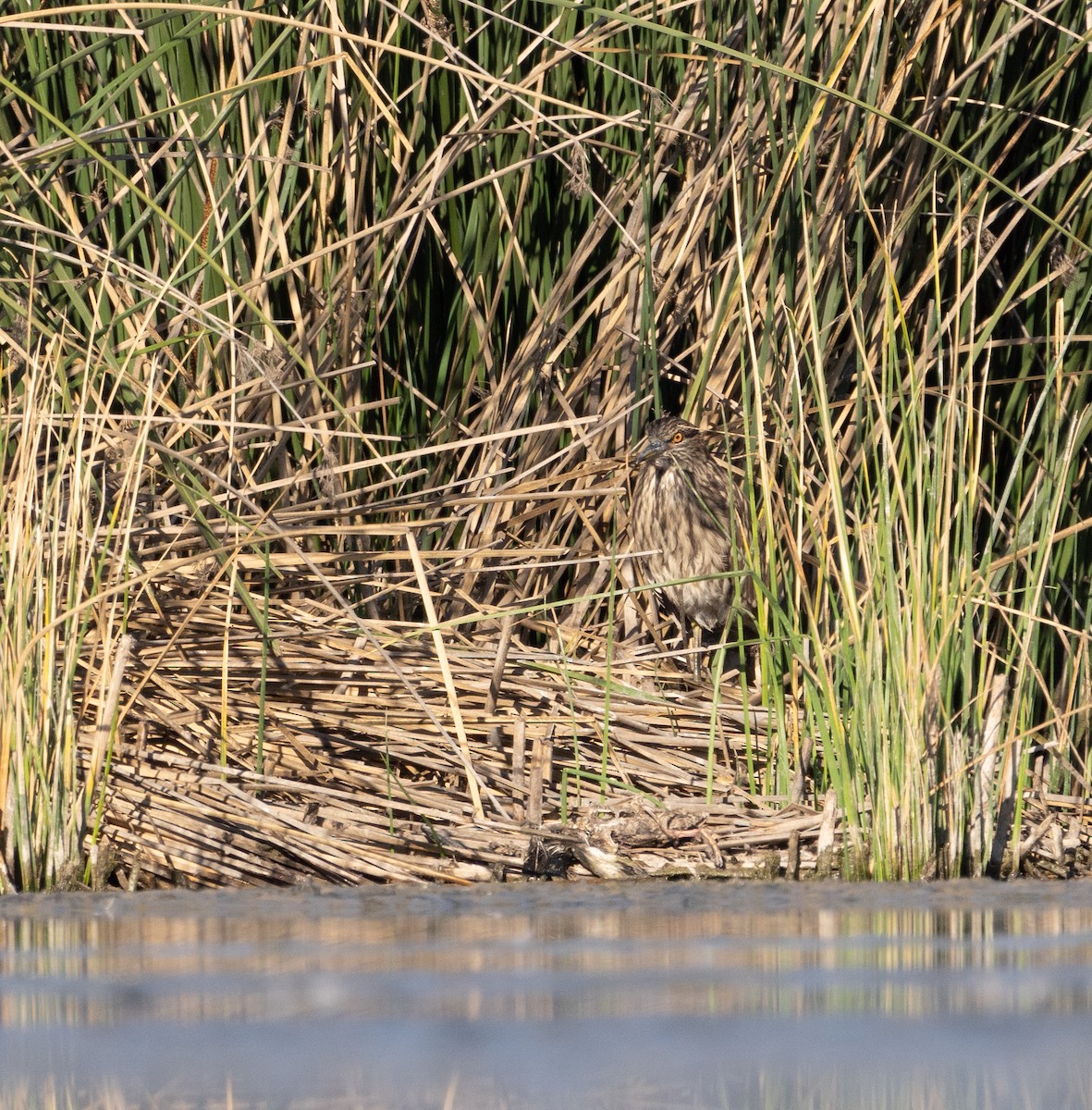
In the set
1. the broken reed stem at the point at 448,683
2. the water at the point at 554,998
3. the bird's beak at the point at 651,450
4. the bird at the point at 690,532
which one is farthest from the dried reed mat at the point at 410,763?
the bird's beak at the point at 651,450

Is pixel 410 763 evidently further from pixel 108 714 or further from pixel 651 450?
pixel 651 450

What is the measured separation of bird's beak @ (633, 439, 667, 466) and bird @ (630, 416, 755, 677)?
0.09ft

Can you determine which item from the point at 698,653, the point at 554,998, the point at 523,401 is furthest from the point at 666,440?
the point at 554,998

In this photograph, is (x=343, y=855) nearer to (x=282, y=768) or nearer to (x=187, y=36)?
(x=282, y=768)

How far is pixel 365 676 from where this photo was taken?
14.5 feet

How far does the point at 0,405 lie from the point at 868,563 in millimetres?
1801

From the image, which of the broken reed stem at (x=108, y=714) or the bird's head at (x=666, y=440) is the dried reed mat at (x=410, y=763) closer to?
the broken reed stem at (x=108, y=714)

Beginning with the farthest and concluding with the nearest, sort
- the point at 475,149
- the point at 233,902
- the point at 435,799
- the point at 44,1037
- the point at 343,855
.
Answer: the point at 475,149 → the point at 435,799 → the point at 343,855 → the point at 233,902 → the point at 44,1037

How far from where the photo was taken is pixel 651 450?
16.1ft

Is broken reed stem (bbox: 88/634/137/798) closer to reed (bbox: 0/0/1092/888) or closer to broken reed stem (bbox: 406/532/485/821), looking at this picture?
reed (bbox: 0/0/1092/888)

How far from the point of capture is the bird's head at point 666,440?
4891 mm

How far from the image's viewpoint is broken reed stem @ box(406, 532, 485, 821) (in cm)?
388

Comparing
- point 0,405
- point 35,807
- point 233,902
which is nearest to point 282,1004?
point 233,902

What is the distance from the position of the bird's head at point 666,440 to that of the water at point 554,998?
5.56ft
